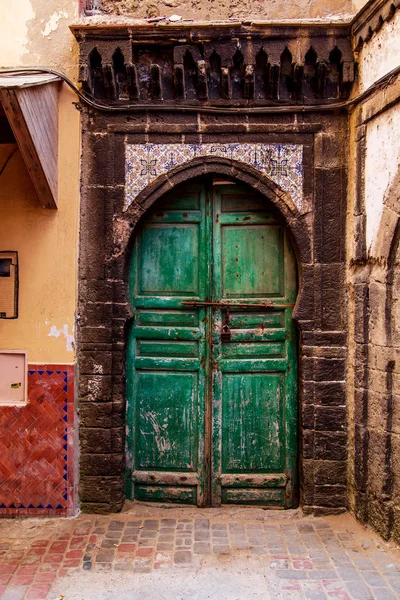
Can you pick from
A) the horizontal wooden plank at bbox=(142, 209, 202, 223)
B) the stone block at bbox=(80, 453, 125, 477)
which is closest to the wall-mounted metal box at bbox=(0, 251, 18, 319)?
the horizontal wooden plank at bbox=(142, 209, 202, 223)

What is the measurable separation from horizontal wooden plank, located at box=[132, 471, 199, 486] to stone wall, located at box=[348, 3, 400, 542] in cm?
141

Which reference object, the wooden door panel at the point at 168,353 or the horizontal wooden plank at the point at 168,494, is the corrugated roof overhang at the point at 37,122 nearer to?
the wooden door panel at the point at 168,353

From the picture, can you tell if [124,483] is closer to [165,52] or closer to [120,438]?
[120,438]

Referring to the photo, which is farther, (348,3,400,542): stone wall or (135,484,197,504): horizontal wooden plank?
(135,484,197,504): horizontal wooden plank

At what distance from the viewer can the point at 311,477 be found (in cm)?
442

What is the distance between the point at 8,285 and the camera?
4434 mm

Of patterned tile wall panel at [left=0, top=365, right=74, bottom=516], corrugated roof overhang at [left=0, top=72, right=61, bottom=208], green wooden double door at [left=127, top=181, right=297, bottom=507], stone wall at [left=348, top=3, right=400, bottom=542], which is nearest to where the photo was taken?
corrugated roof overhang at [left=0, top=72, right=61, bottom=208]

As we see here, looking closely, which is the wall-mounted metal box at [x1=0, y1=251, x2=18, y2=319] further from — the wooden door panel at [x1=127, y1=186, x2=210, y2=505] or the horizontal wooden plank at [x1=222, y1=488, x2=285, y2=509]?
the horizontal wooden plank at [x1=222, y1=488, x2=285, y2=509]

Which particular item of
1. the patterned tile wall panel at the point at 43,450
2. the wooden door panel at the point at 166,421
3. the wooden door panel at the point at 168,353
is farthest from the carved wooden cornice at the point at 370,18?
the patterned tile wall panel at the point at 43,450

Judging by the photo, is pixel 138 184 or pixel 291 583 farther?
pixel 138 184

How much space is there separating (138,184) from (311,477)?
2995 millimetres

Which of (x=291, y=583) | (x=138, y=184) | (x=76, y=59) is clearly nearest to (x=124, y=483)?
(x=291, y=583)

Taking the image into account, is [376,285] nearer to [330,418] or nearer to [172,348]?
[330,418]

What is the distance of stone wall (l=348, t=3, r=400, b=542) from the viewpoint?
391 cm
